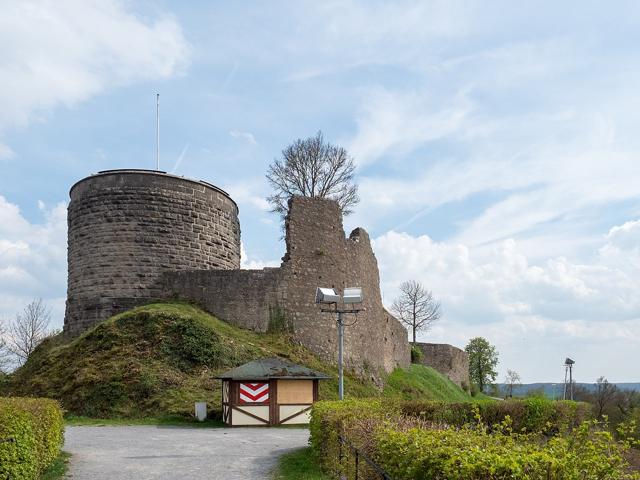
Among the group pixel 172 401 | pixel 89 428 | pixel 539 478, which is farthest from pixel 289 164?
pixel 539 478

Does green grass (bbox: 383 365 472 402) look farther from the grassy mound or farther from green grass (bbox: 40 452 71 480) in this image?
green grass (bbox: 40 452 71 480)

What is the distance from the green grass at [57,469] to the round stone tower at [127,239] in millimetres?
15645

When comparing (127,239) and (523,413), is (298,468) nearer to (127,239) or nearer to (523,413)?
(523,413)

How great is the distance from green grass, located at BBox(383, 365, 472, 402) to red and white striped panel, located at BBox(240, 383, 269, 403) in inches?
390

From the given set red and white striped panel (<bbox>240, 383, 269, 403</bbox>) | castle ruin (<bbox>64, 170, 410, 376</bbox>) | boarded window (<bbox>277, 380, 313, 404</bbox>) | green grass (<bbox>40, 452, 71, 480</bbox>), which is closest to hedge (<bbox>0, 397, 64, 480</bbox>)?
green grass (<bbox>40, 452, 71, 480</bbox>)

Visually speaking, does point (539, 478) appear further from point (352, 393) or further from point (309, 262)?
point (309, 262)

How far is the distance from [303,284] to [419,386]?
37.5 feet

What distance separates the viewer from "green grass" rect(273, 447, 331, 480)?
11.2 meters

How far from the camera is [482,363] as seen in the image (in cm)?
7675

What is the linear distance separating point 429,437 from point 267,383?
45.8ft

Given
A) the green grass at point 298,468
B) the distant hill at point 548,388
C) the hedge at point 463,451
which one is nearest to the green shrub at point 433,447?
the hedge at point 463,451

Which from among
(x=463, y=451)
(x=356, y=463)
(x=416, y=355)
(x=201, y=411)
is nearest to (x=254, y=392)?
(x=201, y=411)

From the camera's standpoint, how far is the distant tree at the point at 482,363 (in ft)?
249

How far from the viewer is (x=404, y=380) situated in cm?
3581
